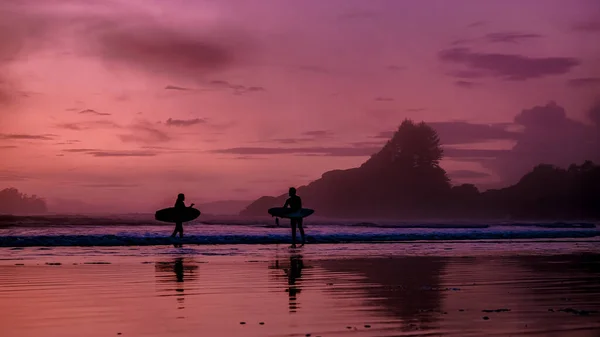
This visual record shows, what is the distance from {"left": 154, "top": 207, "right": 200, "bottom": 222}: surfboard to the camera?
4266 cm

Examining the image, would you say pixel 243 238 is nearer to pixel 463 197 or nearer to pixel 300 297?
pixel 300 297

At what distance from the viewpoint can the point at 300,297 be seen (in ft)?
50.2

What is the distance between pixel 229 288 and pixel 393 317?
540 centimetres

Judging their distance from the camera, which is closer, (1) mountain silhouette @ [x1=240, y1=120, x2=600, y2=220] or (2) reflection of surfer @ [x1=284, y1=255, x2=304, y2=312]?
(2) reflection of surfer @ [x1=284, y1=255, x2=304, y2=312]

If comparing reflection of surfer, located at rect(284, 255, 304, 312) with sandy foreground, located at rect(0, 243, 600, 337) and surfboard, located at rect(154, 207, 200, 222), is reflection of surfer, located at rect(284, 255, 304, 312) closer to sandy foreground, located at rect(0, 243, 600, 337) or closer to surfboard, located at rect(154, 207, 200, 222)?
sandy foreground, located at rect(0, 243, 600, 337)

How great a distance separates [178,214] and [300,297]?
91.6ft

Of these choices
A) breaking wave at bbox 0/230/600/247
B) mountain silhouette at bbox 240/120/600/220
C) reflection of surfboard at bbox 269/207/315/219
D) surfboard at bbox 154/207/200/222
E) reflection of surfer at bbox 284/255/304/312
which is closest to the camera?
reflection of surfer at bbox 284/255/304/312

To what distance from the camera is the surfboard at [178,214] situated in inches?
1680

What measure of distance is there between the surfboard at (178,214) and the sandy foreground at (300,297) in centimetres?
1583

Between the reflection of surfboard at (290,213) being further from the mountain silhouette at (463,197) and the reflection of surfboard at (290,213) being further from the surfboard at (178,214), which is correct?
the mountain silhouette at (463,197)

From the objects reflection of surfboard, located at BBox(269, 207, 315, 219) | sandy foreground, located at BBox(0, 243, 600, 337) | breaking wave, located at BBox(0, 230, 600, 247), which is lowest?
sandy foreground, located at BBox(0, 243, 600, 337)

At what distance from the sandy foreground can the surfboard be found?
15.8 m

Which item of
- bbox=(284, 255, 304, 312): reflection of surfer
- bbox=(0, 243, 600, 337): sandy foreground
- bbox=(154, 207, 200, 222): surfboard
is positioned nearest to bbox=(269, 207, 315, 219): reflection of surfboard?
bbox=(154, 207, 200, 222): surfboard

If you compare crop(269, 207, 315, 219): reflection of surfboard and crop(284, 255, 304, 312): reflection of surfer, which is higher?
crop(269, 207, 315, 219): reflection of surfboard
